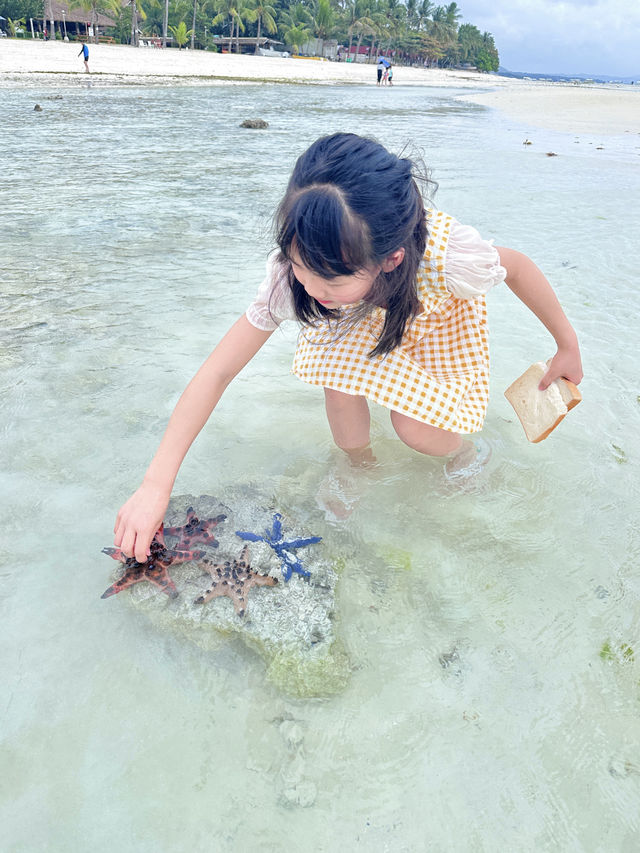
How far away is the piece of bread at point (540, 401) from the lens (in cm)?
232

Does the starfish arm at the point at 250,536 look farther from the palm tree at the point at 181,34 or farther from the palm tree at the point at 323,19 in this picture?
the palm tree at the point at 323,19

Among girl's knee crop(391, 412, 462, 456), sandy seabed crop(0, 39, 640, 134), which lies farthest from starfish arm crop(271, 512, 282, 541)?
sandy seabed crop(0, 39, 640, 134)

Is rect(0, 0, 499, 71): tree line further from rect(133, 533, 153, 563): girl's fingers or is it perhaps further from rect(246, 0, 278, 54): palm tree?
rect(133, 533, 153, 563): girl's fingers

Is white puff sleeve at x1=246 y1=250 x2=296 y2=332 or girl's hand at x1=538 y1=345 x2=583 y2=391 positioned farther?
girl's hand at x1=538 y1=345 x2=583 y2=391

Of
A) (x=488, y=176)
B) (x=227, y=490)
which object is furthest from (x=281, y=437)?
(x=488, y=176)

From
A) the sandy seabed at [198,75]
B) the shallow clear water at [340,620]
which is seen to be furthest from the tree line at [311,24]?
the shallow clear water at [340,620]

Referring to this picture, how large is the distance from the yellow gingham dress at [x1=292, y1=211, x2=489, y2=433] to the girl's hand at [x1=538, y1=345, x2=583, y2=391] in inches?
9.7

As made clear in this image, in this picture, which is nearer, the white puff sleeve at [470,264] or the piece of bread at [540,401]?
the white puff sleeve at [470,264]

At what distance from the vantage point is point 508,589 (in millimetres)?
2064

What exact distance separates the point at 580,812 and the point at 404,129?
17.1 metres

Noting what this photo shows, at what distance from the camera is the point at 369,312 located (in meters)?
2.22

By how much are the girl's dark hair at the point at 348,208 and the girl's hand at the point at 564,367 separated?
0.91 meters

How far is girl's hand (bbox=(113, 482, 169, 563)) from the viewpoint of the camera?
183 cm

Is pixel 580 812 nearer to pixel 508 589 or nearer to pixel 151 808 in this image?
pixel 508 589
